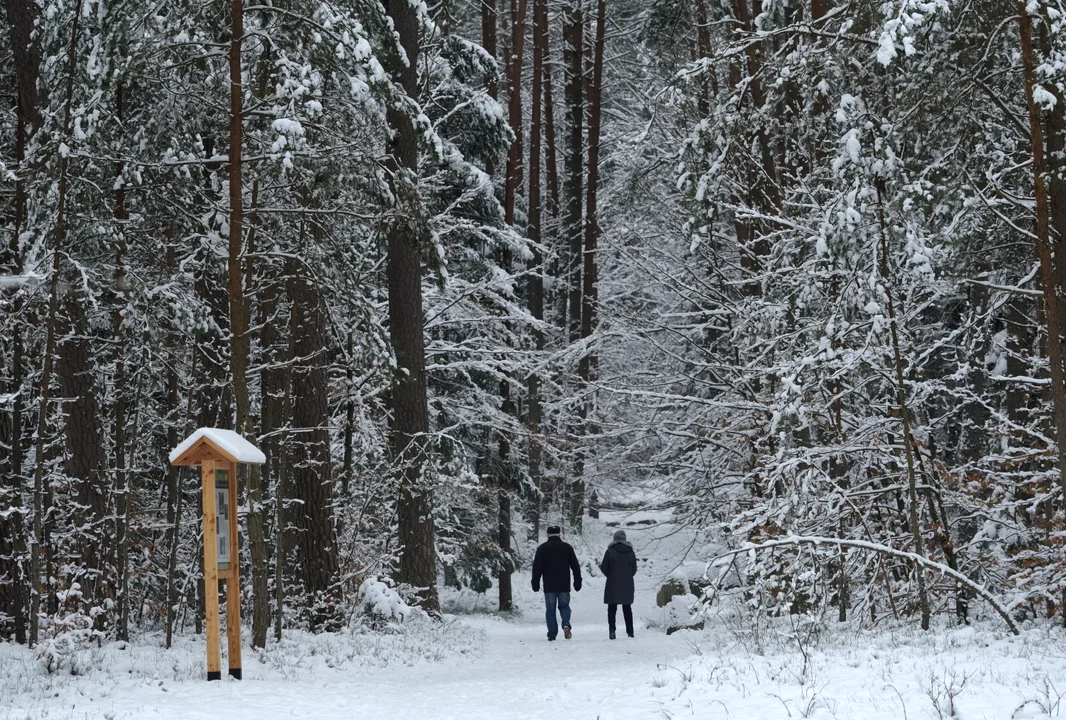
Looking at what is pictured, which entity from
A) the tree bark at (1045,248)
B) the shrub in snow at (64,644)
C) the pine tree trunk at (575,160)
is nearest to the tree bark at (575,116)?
the pine tree trunk at (575,160)

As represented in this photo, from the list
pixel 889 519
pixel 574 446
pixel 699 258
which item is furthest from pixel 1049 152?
pixel 574 446

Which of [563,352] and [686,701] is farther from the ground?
[563,352]

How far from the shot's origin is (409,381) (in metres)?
15.3

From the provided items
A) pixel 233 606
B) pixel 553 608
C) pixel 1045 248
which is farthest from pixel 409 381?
pixel 1045 248

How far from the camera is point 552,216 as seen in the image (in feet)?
113

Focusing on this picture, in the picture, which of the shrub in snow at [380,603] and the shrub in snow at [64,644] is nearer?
the shrub in snow at [64,644]

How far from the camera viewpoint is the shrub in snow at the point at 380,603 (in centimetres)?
1361

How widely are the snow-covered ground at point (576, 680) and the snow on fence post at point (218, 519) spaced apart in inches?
15.2

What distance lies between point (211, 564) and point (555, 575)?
737cm

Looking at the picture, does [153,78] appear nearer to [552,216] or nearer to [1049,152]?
[1049,152]

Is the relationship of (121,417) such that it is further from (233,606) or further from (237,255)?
(233,606)

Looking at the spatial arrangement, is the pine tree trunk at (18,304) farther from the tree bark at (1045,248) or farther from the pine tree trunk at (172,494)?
the tree bark at (1045,248)

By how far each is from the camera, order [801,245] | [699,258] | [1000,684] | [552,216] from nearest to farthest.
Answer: [1000,684] → [801,245] → [699,258] → [552,216]

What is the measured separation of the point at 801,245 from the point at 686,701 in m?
9.26
